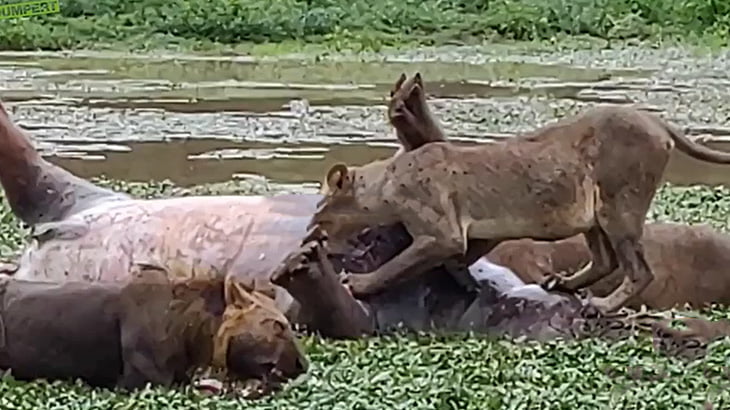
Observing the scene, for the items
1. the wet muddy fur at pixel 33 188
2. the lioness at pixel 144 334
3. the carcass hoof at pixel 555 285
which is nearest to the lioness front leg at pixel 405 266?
the carcass hoof at pixel 555 285

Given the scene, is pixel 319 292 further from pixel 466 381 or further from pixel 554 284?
pixel 554 284

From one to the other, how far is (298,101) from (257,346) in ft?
29.1

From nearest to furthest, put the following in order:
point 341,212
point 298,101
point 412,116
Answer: point 341,212 < point 412,116 < point 298,101

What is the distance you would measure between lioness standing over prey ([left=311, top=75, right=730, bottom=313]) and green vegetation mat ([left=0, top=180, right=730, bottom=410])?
0.98 feet

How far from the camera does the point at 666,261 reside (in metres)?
5.26

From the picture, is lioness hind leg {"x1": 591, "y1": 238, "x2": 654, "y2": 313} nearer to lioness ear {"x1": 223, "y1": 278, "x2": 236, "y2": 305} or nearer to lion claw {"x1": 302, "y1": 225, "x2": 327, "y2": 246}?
lion claw {"x1": 302, "y1": 225, "x2": 327, "y2": 246}

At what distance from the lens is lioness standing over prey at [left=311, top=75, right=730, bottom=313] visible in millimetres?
4816

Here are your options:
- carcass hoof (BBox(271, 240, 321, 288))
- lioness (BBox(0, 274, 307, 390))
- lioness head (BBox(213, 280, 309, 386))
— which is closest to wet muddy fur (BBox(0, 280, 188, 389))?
lioness (BBox(0, 274, 307, 390))

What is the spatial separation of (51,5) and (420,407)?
16706 millimetres

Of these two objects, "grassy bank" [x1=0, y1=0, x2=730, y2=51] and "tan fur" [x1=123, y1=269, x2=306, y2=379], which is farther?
"grassy bank" [x1=0, y1=0, x2=730, y2=51]

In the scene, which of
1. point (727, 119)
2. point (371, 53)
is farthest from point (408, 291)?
point (371, 53)

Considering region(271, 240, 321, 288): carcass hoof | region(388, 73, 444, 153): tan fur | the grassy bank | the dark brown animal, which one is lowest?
the grassy bank

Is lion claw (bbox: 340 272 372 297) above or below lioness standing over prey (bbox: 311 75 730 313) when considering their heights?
below

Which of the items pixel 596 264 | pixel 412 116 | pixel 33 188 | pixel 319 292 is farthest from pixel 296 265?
pixel 33 188
